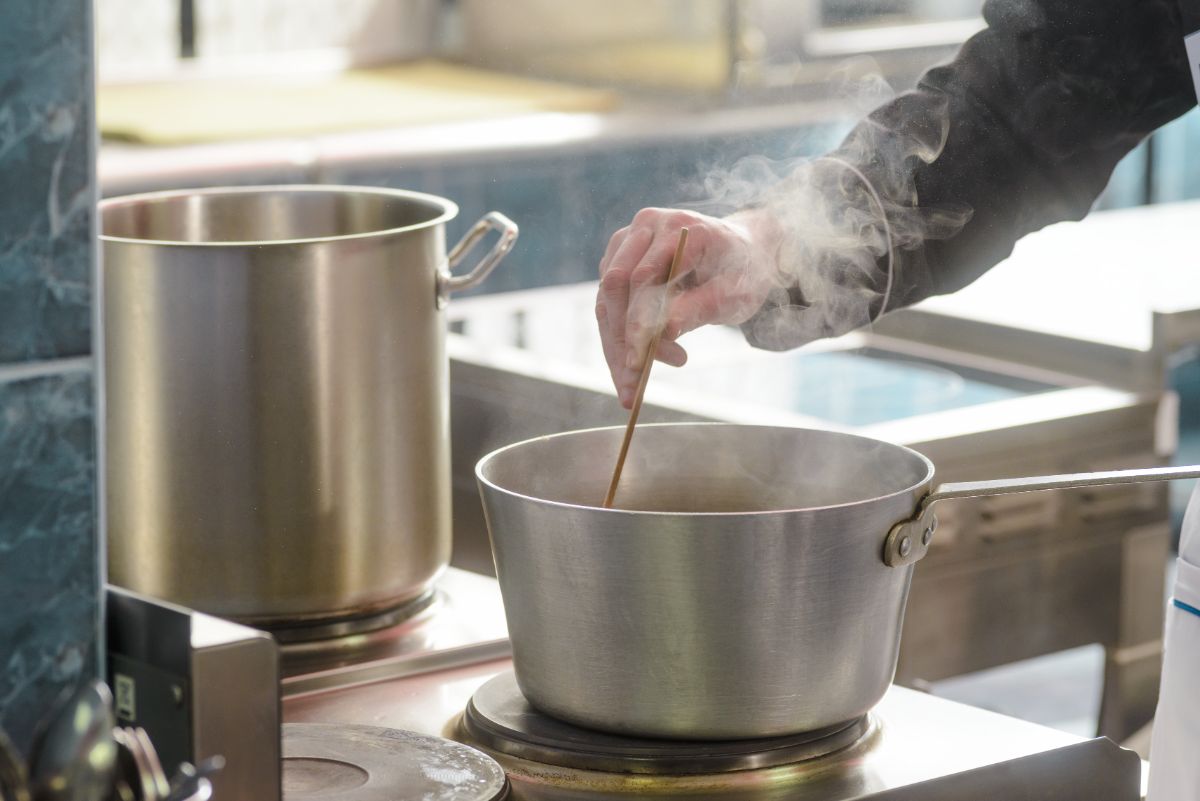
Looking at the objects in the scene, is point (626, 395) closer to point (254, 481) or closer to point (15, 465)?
point (254, 481)

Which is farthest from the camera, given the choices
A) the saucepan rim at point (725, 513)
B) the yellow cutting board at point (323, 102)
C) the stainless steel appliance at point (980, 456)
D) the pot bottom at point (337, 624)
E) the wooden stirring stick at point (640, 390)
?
the yellow cutting board at point (323, 102)

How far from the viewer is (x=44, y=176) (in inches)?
25.4

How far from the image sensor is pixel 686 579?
2.60ft

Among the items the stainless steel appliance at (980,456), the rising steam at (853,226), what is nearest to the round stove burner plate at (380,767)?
the rising steam at (853,226)

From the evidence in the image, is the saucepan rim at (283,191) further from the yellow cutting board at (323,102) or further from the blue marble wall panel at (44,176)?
the yellow cutting board at (323,102)

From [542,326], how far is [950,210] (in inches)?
34.5

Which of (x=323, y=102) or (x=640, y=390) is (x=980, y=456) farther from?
(x=323, y=102)

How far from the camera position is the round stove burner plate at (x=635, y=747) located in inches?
33.3

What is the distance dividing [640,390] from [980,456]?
2.44ft

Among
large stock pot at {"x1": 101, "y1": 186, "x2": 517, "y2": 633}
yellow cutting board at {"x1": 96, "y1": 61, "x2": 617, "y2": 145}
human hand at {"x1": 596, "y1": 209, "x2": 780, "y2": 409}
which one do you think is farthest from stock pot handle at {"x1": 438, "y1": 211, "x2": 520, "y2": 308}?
yellow cutting board at {"x1": 96, "y1": 61, "x2": 617, "y2": 145}

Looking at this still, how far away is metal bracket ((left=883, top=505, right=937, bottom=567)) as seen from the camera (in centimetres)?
81

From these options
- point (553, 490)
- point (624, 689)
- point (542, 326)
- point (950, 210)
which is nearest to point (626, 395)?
point (553, 490)

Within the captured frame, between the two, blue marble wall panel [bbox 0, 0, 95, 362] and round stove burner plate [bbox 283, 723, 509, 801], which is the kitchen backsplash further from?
round stove burner plate [bbox 283, 723, 509, 801]

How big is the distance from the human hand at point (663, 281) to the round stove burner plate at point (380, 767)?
0.82ft
